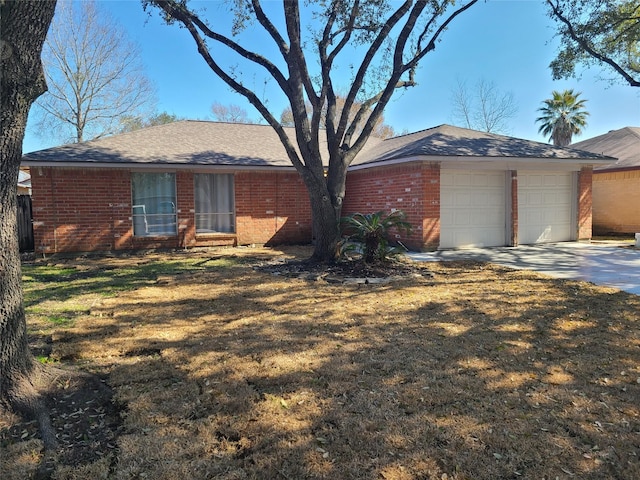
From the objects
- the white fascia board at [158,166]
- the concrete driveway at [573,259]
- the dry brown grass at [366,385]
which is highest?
the white fascia board at [158,166]

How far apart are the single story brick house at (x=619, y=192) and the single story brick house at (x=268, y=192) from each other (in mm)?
3671

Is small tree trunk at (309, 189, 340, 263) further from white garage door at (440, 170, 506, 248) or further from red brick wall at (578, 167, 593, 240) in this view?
red brick wall at (578, 167, 593, 240)

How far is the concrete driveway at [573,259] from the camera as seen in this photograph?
7.83 meters

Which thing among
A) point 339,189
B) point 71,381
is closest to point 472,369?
point 71,381

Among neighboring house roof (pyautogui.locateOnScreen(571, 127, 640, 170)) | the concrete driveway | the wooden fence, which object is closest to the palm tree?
neighboring house roof (pyautogui.locateOnScreen(571, 127, 640, 170))

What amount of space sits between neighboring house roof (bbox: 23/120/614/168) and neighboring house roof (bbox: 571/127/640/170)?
4.19 meters

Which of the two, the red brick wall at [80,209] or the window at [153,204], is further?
the window at [153,204]

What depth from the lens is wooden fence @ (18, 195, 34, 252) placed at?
1199cm

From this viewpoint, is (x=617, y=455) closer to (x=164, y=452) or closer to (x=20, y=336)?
(x=164, y=452)

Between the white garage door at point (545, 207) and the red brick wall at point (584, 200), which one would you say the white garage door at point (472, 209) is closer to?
the white garage door at point (545, 207)

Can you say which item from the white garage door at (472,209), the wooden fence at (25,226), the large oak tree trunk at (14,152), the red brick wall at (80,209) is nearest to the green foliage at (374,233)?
the white garage door at (472,209)

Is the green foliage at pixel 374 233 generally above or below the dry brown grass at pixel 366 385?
above

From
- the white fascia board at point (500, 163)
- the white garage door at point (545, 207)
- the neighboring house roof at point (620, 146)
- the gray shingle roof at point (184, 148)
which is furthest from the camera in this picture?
the neighboring house roof at point (620, 146)

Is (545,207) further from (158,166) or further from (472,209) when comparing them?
(158,166)
